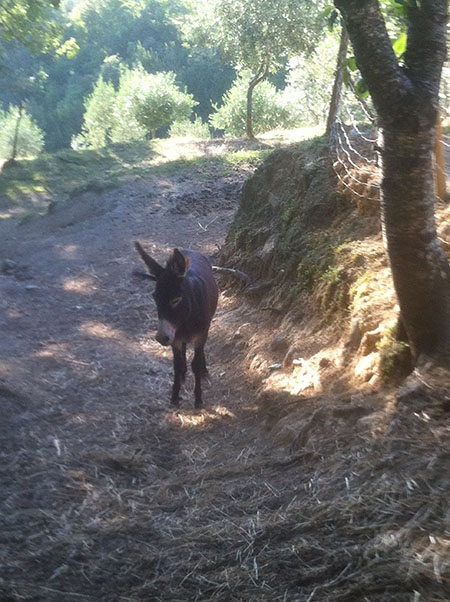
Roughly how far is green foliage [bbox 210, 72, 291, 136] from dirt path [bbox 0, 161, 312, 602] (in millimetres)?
21838

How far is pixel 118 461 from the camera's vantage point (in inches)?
203

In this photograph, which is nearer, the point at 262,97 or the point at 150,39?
the point at 262,97

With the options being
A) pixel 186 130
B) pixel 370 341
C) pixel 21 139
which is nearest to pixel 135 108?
pixel 186 130

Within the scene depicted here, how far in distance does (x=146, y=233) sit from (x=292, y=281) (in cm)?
643

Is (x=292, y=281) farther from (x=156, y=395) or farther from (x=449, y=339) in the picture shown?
(x=449, y=339)

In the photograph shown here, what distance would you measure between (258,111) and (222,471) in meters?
29.4

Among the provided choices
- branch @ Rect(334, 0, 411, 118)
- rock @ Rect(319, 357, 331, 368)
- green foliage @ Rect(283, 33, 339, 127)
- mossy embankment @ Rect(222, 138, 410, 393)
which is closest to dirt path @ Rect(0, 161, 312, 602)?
mossy embankment @ Rect(222, 138, 410, 393)

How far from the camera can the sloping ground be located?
10.2 ft

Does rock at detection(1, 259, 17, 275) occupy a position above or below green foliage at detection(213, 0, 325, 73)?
below

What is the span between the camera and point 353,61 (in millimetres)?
4762

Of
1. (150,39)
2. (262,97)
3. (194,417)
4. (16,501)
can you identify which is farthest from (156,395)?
(150,39)

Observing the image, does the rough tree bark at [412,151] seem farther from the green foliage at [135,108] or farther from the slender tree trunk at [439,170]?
the green foliage at [135,108]

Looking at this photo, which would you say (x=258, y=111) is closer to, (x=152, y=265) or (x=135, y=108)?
(x=135, y=108)

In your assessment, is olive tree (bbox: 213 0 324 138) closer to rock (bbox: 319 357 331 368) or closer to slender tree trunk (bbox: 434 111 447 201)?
slender tree trunk (bbox: 434 111 447 201)
